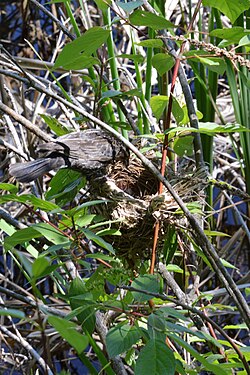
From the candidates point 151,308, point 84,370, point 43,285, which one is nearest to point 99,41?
point 151,308

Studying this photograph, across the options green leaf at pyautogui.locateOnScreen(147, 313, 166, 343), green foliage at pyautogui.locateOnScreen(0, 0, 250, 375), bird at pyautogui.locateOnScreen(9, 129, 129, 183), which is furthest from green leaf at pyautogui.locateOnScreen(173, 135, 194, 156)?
green leaf at pyautogui.locateOnScreen(147, 313, 166, 343)

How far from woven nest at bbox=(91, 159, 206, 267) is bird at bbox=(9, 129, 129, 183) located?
0.12 ft

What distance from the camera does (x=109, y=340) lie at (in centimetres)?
72

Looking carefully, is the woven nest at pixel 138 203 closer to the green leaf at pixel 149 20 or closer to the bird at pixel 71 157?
the bird at pixel 71 157

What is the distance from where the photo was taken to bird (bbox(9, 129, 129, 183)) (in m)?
1.07

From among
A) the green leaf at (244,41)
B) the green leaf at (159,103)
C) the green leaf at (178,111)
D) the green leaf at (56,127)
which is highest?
the green leaf at (244,41)

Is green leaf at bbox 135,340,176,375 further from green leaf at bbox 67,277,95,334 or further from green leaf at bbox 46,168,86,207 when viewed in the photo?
green leaf at bbox 46,168,86,207

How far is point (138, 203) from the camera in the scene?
1104 millimetres

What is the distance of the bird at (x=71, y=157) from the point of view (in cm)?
107

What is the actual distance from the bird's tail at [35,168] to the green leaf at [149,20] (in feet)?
0.97

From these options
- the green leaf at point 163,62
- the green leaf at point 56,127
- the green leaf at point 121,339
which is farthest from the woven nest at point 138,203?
the green leaf at point 121,339

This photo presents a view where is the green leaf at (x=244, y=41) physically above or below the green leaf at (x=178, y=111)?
above

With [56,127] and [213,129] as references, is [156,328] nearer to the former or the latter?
[213,129]

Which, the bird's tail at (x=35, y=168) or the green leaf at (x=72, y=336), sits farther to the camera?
the bird's tail at (x=35, y=168)
